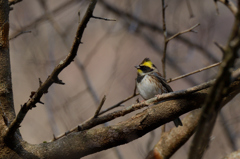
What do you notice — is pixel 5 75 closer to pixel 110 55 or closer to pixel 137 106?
pixel 137 106

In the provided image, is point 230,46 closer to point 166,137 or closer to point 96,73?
point 166,137

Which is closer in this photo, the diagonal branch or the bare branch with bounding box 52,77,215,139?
the diagonal branch

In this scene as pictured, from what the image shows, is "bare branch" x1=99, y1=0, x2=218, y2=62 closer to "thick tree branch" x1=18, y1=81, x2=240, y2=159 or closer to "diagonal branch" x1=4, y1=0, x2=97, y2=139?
"thick tree branch" x1=18, y1=81, x2=240, y2=159

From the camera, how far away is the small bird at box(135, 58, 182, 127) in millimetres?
4074

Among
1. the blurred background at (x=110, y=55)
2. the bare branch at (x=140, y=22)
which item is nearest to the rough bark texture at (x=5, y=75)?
the blurred background at (x=110, y=55)

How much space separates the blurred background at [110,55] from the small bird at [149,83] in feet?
1.40

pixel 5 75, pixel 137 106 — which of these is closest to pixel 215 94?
pixel 137 106

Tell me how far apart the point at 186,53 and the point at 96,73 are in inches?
84.0

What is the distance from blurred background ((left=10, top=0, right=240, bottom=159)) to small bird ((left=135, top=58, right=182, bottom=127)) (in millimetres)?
427

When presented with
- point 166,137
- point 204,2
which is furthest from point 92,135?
point 204,2

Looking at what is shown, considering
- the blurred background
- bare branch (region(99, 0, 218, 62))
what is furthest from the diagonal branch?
bare branch (region(99, 0, 218, 62))

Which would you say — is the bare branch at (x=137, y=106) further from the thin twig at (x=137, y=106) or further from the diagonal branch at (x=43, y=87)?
the diagonal branch at (x=43, y=87)

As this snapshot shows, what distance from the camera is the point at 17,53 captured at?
5832mm

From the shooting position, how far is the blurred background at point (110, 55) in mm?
4875
